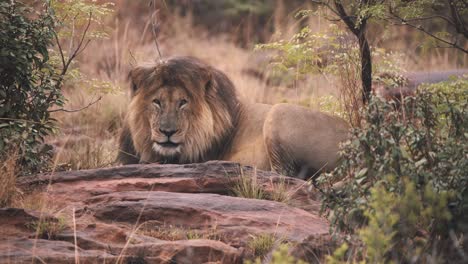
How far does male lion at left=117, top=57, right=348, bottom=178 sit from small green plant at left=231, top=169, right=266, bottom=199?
97 cm

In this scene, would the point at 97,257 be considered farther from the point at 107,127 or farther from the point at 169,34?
the point at 169,34

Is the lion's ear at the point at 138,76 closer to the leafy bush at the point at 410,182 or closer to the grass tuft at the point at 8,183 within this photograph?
the grass tuft at the point at 8,183

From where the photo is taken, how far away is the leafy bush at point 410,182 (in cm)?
537

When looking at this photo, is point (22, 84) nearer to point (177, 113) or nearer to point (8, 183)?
point (8, 183)

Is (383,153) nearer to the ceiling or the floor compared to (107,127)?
nearer to the ceiling

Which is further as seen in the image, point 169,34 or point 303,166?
point 169,34

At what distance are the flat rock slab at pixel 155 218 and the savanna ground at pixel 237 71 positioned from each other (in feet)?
0.56

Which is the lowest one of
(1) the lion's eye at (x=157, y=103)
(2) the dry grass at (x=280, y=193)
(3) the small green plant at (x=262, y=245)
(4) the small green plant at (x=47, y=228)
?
(3) the small green plant at (x=262, y=245)

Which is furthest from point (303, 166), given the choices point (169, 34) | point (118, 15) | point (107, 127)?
point (118, 15)

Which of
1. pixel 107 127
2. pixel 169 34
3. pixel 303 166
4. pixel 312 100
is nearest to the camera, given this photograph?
A: pixel 303 166

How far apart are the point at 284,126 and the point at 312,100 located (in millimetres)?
3386

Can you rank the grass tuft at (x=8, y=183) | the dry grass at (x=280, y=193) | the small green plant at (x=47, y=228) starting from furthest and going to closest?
the dry grass at (x=280, y=193) → the grass tuft at (x=8, y=183) → the small green plant at (x=47, y=228)

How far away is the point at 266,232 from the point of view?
6.08m

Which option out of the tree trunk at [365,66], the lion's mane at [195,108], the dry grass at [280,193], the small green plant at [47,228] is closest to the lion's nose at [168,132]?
the lion's mane at [195,108]
